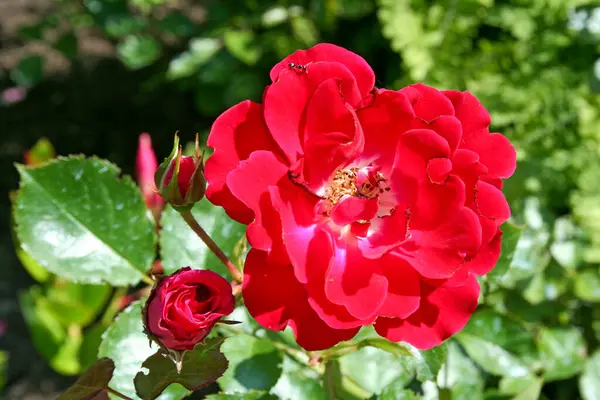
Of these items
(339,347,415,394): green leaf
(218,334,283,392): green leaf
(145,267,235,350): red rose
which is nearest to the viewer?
(145,267,235,350): red rose

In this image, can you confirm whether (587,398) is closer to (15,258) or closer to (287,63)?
(287,63)

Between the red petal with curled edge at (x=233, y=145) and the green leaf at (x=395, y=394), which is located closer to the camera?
the red petal with curled edge at (x=233, y=145)

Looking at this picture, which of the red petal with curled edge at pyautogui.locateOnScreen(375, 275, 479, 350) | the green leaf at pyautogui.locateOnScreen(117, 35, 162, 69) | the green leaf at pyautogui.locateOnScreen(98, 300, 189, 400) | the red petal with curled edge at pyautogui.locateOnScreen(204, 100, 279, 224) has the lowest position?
the green leaf at pyautogui.locateOnScreen(117, 35, 162, 69)

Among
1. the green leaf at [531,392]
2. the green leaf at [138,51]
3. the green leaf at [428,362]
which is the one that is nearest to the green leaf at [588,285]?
the green leaf at [531,392]

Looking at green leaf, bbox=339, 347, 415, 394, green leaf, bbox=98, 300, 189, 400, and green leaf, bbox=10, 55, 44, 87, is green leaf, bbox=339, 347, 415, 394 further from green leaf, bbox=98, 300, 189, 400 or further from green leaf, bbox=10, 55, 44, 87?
green leaf, bbox=10, 55, 44, 87

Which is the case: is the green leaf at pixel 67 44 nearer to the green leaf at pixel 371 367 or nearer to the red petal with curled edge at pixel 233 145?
the green leaf at pixel 371 367

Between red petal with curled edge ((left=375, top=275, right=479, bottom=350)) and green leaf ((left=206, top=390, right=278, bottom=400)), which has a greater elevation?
red petal with curled edge ((left=375, top=275, right=479, bottom=350))

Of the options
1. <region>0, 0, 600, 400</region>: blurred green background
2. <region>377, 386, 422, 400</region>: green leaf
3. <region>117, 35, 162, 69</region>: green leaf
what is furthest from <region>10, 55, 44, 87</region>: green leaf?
<region>377, 386, 422, 400</region>: green leaf
